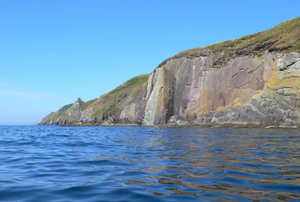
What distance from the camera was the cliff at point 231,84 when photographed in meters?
57.0

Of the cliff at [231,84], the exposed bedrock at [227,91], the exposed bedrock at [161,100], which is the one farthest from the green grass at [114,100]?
the exposed bedrock at [227,91]

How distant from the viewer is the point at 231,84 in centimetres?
7050

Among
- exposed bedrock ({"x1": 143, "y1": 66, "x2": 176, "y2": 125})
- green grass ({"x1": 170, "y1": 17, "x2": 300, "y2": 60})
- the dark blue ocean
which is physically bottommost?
the dark blue ocean

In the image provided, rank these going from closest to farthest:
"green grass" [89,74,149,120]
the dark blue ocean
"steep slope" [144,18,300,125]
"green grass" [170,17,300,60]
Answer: the dark blue ocean
"steep slope" [144,18,300,125]
"green grass" [170,17,300,60]
"green grass" [89,74,149,120]

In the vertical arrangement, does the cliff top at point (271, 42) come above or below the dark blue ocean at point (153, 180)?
above

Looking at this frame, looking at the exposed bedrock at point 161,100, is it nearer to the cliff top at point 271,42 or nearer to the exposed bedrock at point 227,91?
the exposed bedrock at point 227,91

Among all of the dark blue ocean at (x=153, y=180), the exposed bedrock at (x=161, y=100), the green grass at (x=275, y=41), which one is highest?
the green grass at (x=275, y=41)

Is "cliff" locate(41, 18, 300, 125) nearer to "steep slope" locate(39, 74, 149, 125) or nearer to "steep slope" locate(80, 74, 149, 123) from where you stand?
"steep slope" locate(80, 74, 149, 123)

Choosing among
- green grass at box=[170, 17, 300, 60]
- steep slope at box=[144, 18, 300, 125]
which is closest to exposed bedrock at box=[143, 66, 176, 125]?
steep slope at box=[144, 18, 300, 125]

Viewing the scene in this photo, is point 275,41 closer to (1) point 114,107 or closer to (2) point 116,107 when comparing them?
(2) point 116,107

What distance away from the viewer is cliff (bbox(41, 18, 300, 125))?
57000 millimetres

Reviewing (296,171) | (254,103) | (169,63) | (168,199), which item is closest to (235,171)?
(296,171)

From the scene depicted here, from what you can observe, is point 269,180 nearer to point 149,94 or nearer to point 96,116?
point 149,94

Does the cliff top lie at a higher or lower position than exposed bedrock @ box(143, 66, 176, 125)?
higher
